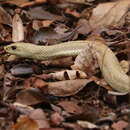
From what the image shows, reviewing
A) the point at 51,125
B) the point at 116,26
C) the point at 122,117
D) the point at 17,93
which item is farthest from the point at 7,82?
the point at 116,26

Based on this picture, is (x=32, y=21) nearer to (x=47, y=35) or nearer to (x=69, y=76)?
(x=47, y=35)

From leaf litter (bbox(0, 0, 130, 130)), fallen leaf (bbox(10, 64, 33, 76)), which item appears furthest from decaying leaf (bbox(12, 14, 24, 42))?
fallen leaf (bbox(10, 64, 33, 76))

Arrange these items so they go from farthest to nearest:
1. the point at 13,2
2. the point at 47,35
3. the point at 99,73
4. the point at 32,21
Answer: the point at 13,2, the point at 32,21, the point at 47,35, the point at 99,73

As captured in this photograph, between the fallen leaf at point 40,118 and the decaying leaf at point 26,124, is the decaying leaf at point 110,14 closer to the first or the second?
the fallen leaf at point 40,118

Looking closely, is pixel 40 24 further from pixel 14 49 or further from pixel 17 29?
pixel 14 49

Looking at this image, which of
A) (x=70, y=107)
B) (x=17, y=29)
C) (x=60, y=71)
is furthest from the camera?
(x=17, y=29)

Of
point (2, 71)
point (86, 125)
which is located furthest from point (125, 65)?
point (2, 71)
